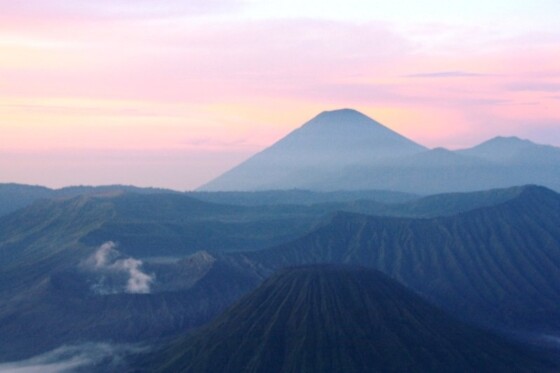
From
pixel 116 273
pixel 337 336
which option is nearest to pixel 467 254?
pixel 116 273

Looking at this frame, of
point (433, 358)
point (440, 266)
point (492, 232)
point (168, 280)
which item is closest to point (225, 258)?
point (168, 280)

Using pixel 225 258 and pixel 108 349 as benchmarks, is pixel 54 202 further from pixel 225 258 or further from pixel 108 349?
pixel 108 349

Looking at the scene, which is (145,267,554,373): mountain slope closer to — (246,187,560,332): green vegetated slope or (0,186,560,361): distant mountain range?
(0,186,560,361): distant mountain range

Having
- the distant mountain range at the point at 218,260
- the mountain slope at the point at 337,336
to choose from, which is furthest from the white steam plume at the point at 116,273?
the mountain slope at the point at 337,336

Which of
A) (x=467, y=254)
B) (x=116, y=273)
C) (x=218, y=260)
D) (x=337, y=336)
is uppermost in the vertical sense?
(x=218, y=260)

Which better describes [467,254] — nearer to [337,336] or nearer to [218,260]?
[218,260]
